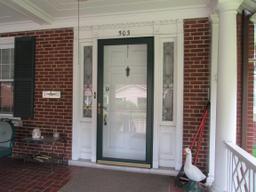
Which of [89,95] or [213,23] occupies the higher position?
[213,23]

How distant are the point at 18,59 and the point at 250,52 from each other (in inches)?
165

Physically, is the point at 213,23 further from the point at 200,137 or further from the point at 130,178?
the point at 130,178

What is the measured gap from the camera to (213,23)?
3346mm

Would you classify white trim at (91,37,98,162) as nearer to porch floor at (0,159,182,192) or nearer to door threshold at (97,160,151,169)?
door threshold at (97,160,151,169)

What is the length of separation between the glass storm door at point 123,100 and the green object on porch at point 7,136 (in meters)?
1.57

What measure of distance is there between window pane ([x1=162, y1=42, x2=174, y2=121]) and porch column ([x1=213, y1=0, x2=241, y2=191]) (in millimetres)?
1165

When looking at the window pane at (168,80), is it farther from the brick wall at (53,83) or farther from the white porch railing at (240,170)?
the brick wall at (53,83)

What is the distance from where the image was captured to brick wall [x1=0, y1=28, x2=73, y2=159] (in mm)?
4168

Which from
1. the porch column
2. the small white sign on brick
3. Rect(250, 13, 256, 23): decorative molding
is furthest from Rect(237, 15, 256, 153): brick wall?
the small white sign on brick

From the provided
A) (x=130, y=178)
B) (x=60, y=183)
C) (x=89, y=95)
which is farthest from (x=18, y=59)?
(x=130, y=178)

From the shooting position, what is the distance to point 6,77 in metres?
4.66

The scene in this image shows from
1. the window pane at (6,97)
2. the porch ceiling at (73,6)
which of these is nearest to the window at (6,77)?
the window pane at (6,97)

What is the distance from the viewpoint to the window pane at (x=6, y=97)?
464 cm

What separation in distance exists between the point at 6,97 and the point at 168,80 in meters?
3.39
